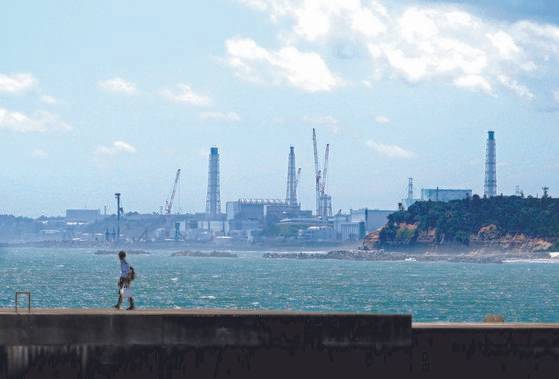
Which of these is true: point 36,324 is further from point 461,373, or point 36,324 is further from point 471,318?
point 471,318

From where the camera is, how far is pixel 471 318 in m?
65.2

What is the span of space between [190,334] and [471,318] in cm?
4335

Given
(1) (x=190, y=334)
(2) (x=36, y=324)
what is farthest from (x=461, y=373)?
(2) (x=36, y=324)

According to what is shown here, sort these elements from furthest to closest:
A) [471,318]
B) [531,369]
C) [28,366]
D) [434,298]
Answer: [434,298] < [471,318] < [531,369] < [28,366]

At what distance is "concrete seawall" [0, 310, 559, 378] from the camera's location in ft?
75.8

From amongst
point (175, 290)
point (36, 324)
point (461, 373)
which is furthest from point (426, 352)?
point (175, 290)

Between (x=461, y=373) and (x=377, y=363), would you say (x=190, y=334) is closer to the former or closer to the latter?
(x=377, y=363)

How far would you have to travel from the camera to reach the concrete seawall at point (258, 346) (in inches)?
909

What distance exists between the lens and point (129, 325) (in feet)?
76.7

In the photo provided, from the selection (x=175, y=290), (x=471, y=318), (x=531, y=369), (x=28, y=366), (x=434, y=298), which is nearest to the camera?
(x=28, y=366)

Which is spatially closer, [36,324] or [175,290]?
[36,324]

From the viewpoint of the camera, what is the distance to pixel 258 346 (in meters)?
23.7

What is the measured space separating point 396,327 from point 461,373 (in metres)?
1.58

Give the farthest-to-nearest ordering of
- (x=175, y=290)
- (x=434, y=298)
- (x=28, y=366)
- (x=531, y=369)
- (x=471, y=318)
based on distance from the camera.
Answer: (x=175, y=290)
(x=434, y=298)
(x=471, y=318)
(x=531, y=369)
(x=28, y=366)
